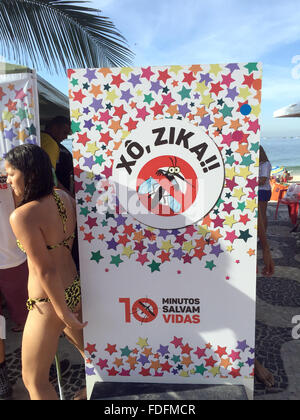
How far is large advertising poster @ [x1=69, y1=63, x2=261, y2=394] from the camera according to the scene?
5.70 ft

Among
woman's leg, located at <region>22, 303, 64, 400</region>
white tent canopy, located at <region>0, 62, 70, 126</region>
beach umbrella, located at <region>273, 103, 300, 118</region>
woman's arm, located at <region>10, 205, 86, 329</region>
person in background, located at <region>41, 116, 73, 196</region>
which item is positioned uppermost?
beach umbrella, located at <region>273, 103, 300, 118</region>

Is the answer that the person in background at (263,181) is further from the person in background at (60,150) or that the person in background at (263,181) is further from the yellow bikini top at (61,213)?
the yellow bikini top at (61,213)

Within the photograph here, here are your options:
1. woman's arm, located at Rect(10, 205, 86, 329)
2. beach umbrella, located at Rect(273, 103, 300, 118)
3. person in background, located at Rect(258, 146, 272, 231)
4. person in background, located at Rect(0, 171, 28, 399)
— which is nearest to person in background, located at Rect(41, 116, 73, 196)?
person in background, located at Rect(0, 171, 28, 399)

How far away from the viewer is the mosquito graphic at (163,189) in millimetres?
1814

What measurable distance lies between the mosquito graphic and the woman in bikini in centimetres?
49

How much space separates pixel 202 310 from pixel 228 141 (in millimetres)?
1024

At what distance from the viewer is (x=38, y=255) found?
157cm

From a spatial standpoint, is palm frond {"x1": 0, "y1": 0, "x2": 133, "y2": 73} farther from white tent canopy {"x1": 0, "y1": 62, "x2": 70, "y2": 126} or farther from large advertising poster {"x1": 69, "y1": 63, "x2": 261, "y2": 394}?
large advertising poster {"x1": 69, "y1": 63, "x2": 261, "y2": 394}

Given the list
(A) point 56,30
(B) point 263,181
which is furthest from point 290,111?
(A) point 56,30

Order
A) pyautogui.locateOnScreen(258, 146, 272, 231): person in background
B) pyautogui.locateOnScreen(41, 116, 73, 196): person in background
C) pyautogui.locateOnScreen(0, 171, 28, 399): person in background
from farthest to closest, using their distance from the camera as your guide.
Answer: pyautogui.locateOnScreen(258, 146, 272, 231): person in background → pyautogui.locateOnScreen(41, 116, 73, 196): person in background → pyautogui.locateOnScreen(0, 171, 28, 399): person in background

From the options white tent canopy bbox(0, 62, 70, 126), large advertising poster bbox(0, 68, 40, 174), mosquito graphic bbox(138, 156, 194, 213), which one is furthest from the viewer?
white tent canopy bbox(0, 62, 70, 126)

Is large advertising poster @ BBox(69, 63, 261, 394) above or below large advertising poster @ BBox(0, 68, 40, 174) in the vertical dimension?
below

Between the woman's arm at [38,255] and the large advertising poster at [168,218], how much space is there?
0.34 m

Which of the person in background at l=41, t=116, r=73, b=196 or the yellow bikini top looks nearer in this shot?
the yellow bikini top
